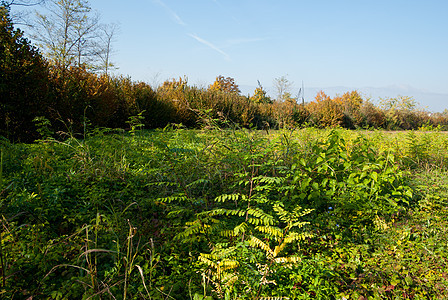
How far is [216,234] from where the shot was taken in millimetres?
2449

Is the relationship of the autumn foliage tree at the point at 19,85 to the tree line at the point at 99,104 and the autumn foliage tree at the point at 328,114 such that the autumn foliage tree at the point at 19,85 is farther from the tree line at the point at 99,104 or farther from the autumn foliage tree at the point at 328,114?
the autumn foliage tree at the point at 328,114

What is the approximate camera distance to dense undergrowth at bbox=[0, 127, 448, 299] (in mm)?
1783

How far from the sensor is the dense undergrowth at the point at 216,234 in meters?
1.78

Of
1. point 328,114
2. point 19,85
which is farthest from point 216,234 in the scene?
point 328,114

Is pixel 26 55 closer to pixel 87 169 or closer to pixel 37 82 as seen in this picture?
pixel 37 82

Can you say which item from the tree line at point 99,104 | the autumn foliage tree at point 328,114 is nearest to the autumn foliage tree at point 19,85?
the tree line at point 99,104

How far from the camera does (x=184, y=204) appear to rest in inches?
117

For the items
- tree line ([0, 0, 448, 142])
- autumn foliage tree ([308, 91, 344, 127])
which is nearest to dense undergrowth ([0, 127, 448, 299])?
tree line ([0, 0, 448, 142])

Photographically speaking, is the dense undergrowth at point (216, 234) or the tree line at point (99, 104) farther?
the tree line at point (99, 104)

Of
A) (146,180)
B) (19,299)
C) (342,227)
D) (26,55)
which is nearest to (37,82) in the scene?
(26,55)

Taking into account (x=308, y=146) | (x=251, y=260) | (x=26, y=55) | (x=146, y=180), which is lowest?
(x=251, y=260)

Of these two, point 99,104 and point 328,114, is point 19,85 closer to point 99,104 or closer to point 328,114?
point 99,104

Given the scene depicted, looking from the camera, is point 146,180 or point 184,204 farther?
point 146,180

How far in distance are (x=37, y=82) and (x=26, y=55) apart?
0.63 meters
